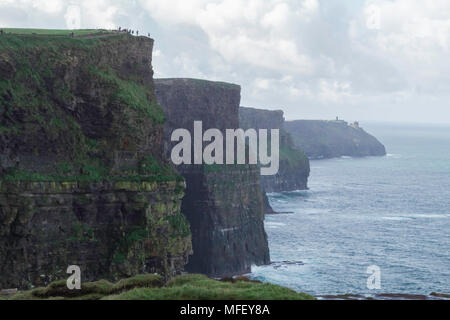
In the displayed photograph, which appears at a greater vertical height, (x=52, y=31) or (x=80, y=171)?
(x=52, y=31)

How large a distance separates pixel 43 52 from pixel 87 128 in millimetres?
9408

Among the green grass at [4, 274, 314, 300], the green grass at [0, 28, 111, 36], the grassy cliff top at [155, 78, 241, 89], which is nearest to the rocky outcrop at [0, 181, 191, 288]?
the green grass at [0, 28, 111, 36]

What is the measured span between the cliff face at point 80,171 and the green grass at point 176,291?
1016 inches

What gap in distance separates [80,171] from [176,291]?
43.2 m

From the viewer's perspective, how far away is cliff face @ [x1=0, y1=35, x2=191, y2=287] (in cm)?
8756

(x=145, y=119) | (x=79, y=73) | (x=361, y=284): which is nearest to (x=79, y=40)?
(x=79, y=73)

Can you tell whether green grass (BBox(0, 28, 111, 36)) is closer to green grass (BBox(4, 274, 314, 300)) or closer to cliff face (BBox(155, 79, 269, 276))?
cliff face (BBox(155, 79, 269, 276))

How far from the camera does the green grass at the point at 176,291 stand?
168 ft

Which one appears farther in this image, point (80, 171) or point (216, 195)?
point (216, 195)

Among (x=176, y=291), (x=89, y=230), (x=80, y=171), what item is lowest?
(x=176, y=291)

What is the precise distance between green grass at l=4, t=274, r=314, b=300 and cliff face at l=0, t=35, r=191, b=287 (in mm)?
25812

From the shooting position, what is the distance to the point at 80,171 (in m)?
92.6

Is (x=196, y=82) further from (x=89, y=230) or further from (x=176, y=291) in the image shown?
(x=176, y=291)

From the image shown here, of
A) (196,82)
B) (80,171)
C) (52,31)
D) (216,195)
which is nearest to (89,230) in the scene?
(80,171)
